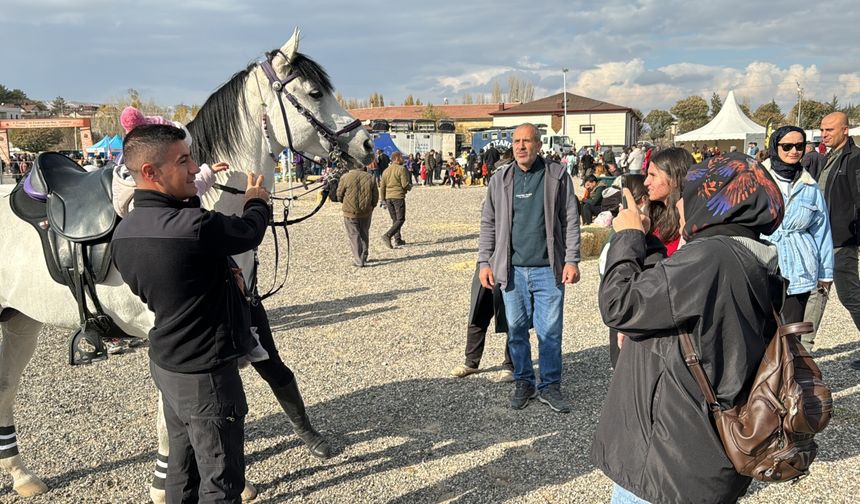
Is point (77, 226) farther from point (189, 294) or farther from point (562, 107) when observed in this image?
point (562, 107)

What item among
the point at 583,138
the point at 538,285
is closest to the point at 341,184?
the point at 538,285

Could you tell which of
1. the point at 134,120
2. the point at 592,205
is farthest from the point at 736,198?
the point at 592,205

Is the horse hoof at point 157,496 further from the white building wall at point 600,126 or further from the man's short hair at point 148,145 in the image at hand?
→ the white building wall at point 600,126

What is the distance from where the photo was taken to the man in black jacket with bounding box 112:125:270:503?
2.01 metres

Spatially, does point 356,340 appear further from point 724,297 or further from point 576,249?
point 724,297

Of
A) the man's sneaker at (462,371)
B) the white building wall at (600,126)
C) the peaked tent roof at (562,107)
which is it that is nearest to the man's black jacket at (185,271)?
the man's sneaker at (462,371)

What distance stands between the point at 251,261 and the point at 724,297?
2.48 meters

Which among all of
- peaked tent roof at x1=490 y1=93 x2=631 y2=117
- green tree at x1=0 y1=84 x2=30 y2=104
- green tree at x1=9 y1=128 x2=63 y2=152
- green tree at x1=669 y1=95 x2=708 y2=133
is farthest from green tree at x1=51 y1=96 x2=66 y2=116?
green tree at x1=669 y1=95 x2=708 y2=133

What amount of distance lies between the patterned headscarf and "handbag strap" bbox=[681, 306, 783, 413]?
34 centimetres

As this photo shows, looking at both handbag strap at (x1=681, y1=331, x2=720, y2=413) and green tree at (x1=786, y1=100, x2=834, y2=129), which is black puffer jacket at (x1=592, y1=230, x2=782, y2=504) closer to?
handbag strap at (x1=681, y1=331, x2=720, y2=413)

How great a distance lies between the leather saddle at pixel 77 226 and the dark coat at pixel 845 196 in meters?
5.59

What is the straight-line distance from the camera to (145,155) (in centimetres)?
203

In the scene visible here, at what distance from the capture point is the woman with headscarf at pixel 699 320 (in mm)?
1696

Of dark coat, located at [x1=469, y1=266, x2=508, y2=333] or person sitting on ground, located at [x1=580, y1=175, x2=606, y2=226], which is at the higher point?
person sitting on ground, located at [x1=580, y1=175, x2=606, y2=226]
